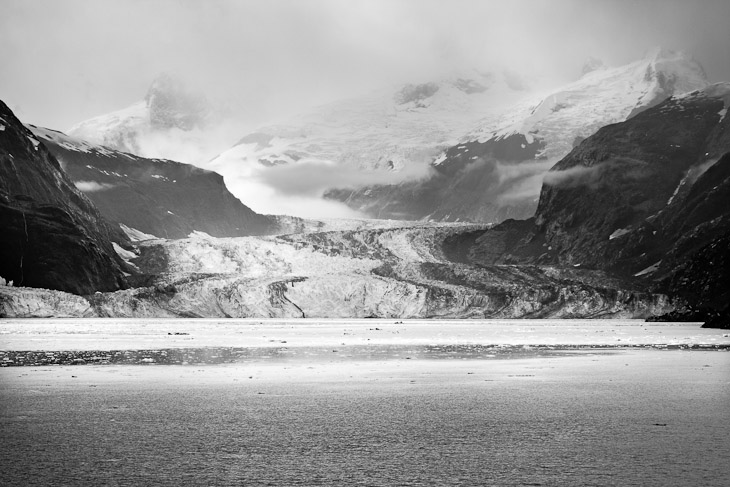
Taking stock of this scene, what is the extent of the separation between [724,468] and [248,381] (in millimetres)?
12650

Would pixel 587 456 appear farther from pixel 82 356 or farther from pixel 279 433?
pixel 82 356

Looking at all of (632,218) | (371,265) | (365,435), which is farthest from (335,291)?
(632,218)

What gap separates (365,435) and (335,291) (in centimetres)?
9137

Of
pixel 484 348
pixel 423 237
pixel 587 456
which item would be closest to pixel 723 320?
pixel 484 348

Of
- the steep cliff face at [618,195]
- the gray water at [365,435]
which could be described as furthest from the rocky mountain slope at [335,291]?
the gray water at [365,435]

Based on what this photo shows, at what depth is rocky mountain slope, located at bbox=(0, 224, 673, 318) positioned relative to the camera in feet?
319

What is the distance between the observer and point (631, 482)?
30.0ft

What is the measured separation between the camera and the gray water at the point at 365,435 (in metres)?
9.54

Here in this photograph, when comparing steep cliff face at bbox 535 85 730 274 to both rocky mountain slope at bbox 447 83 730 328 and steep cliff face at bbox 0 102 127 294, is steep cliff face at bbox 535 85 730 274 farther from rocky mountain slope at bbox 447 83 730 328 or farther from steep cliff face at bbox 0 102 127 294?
steep cliff face at bbox 0 102 127 294

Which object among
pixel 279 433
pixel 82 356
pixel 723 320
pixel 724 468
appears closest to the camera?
pixel 724 468

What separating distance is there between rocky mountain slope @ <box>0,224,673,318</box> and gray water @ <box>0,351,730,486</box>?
243ft

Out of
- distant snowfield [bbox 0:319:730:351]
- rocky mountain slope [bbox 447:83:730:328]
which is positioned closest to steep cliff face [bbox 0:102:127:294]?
distant snowfield [bbox 0:319:730:351]

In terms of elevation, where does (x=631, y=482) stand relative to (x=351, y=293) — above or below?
below

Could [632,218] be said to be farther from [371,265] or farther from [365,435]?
[365,435]
